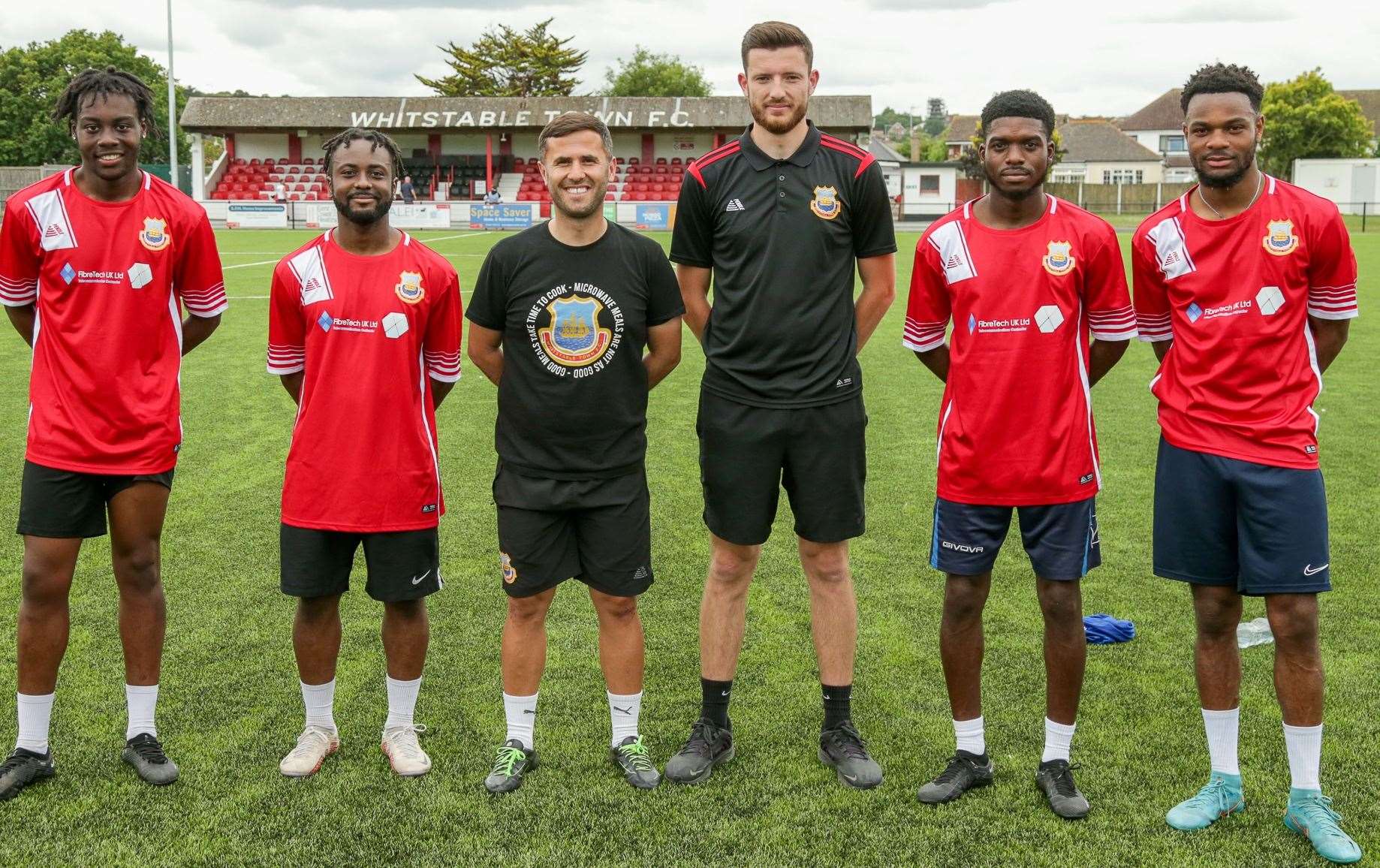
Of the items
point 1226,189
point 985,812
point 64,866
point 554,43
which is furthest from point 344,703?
point 554,43

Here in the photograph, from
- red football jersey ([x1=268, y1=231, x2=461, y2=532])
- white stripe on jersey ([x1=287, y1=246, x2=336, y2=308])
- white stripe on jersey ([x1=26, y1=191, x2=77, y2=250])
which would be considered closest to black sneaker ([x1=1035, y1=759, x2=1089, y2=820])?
red football jersey ([x1=268, y1=231, x2=461, y2=532])

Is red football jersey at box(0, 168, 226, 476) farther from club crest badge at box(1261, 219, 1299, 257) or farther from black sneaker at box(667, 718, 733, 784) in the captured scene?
club crest badge at box(1261, 219, 1299, 257)

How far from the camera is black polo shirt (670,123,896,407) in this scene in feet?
12.4

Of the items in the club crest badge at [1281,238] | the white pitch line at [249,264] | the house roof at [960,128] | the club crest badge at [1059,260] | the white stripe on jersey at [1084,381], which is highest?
the house roof at [960,128]

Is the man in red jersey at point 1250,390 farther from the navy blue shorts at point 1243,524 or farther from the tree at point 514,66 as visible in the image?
the tree at point 514,66

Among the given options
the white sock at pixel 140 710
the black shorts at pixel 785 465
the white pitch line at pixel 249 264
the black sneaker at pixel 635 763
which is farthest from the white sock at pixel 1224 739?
the white pitch line at pixel 249 264

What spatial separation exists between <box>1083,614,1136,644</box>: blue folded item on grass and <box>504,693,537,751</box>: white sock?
7.95 feet

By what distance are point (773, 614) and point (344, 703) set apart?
193 cm

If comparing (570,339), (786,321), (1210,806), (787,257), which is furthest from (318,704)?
(1210,806)

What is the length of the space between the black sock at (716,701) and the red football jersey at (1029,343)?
106cm

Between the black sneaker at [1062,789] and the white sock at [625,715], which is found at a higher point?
the white sock at [625,715]

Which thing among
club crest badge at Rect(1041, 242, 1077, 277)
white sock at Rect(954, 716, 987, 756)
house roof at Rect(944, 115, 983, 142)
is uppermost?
house roof at Rect(944, 115, 983, 142)

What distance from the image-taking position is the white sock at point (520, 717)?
392 centimetres

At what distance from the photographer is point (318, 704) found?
3.97 metres
